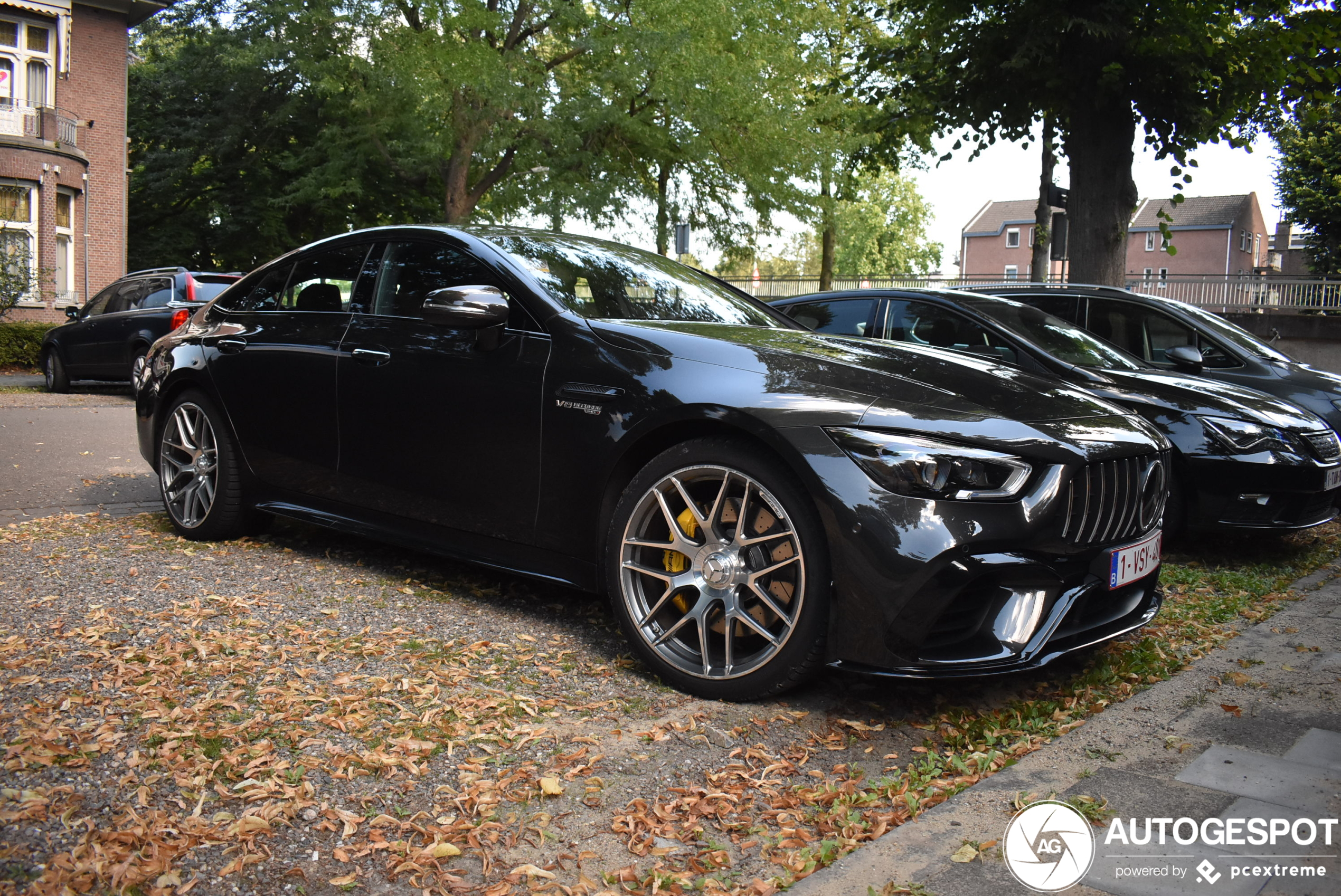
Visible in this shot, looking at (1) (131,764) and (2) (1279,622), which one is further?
(2) (1279,622)

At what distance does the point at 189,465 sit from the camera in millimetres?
5645

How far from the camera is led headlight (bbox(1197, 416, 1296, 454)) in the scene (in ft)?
19.8

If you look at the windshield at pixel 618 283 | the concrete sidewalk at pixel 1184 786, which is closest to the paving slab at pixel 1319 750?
the concrete sidewalk at pixel 1184 786

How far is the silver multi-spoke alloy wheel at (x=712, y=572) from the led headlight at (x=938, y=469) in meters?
0.34

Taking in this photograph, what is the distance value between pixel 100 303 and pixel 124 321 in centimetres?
116

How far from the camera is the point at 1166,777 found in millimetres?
3066

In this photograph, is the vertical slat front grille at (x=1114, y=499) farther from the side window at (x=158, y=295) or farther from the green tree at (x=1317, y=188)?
the green tree at (x=1317, y=188)

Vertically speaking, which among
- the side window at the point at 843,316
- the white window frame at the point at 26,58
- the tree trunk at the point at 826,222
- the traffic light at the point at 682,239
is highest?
the white window frame at the point at 26,58

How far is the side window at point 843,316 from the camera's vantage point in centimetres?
746

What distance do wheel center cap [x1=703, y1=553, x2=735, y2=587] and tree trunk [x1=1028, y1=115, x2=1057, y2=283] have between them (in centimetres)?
1181

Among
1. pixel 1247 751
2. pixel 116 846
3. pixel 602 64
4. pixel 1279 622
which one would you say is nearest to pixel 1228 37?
pixel 1279 622

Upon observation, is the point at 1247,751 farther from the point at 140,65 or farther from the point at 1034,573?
the point at 140,65

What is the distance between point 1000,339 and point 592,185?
2072 cm

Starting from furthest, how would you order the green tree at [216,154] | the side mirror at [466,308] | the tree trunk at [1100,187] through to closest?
the green tree at [216,154] → the tree trunk at [1100,187] → the side mirror at [466,308]
